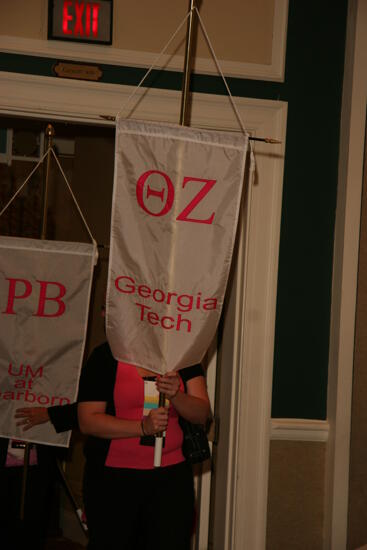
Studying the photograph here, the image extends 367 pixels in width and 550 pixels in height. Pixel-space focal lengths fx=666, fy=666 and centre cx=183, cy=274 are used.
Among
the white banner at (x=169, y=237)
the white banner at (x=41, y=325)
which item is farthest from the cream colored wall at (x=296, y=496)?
the white banner at (x=169, y=237)

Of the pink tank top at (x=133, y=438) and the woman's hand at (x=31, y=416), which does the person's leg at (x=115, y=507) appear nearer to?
the pink tank top at (x=133, y=438)

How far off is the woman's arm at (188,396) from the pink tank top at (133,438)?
0.21ft

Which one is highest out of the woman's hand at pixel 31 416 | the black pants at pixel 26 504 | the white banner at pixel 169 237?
the white banner at pixel 169 237

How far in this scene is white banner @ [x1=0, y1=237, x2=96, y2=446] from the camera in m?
2.95

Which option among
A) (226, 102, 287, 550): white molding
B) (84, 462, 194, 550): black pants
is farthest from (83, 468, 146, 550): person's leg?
(226, 102, 287, 550): white molding

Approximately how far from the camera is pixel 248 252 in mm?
3088

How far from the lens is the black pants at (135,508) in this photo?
89.4 inches

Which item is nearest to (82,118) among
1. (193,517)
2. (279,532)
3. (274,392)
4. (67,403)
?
(67,403)

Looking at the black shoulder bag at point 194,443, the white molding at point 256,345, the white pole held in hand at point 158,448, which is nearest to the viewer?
the white pole held in hand at point 158,448

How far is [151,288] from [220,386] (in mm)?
1223

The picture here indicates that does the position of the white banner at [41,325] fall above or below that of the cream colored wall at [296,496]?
above

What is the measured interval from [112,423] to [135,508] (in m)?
0.30

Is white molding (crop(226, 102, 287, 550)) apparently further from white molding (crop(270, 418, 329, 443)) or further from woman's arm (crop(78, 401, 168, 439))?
woman's arm (crop(78, 401, 168, 439))

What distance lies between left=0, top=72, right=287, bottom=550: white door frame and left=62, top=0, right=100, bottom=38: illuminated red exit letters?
0.22 m
